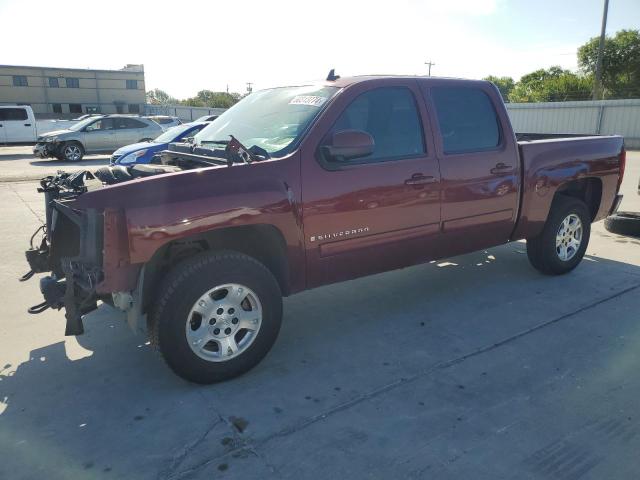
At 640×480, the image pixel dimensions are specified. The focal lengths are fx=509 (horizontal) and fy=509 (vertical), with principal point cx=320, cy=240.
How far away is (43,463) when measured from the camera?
2.57 meters

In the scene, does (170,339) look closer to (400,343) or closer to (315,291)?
(400,343)

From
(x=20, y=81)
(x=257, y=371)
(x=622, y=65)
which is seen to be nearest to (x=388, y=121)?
(x=257, y=371)

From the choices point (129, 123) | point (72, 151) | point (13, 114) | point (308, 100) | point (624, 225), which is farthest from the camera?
point (13, 114)

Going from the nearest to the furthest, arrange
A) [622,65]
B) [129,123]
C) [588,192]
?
[588,192], [129,123], [622,65]

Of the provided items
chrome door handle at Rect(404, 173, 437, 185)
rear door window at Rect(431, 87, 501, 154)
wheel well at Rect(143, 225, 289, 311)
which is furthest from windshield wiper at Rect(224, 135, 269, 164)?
rear door window at Rect(431, 87, 501, 154)

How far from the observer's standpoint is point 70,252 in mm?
3629

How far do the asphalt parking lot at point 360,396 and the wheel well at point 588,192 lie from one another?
3.56 feet

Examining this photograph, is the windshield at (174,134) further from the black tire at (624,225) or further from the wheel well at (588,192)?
the black tire at (624,225)

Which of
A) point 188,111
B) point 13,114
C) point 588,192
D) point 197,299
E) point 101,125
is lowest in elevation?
point 197,299

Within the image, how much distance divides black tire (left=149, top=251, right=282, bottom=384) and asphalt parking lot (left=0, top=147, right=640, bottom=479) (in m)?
0.14

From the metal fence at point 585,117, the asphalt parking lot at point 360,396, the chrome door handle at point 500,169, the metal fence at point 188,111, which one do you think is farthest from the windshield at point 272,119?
the metal fence at point 188,111

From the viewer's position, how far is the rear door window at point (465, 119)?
4.23 meters

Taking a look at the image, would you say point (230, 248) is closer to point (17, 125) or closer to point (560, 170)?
point (560, 170)

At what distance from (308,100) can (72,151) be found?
1756cm
